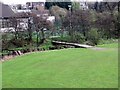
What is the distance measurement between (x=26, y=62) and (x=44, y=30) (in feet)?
33.5

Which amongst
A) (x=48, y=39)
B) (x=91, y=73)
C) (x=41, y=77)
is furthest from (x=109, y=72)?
(x=48, y=39)

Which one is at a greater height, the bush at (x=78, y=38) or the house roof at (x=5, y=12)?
the house roof at (x=5, y=12)

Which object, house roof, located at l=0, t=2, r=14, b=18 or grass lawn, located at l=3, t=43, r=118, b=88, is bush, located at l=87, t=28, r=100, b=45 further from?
house roof, located at l=0, t=2, r=14, b=18

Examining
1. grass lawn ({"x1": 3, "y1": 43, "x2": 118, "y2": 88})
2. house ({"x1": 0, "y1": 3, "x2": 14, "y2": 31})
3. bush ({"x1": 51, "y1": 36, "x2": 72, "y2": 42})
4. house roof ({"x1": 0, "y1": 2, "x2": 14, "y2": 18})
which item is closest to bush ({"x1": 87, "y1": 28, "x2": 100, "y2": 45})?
bush ({"x1": 51, "y1": 36, "x2": 72, "y2": 42})

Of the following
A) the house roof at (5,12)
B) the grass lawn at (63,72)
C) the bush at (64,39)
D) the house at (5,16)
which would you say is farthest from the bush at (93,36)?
the house roof at (5,12)

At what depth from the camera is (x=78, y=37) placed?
22.7 m

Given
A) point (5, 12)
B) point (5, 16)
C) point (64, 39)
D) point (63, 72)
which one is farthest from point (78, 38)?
point (63, 72)

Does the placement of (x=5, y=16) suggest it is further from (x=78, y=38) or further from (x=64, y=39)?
(x=78, y=38)

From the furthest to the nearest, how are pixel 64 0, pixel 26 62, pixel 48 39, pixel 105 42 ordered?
pixel 64 0
pixel 48 39
pixel 105 42
pixel 26 62

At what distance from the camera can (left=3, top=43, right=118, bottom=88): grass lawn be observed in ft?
29.3

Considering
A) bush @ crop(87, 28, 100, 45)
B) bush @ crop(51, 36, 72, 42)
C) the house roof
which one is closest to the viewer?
bush @ crop(87, 28, 100, 45)

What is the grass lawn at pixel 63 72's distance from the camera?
29.3 ft

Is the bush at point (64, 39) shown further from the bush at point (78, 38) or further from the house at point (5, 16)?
the house at point (5, 16)

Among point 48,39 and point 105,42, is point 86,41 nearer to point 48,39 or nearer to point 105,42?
point 105,42
